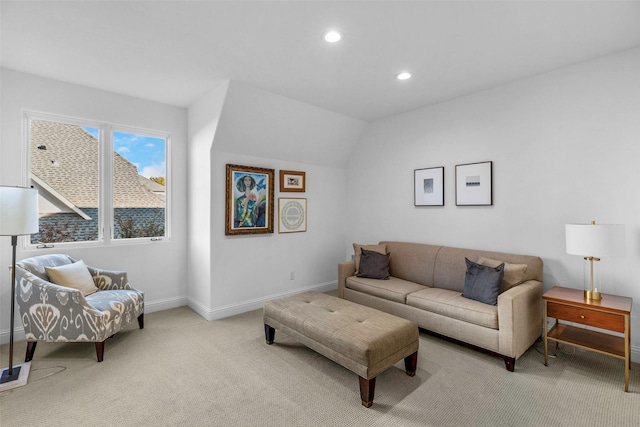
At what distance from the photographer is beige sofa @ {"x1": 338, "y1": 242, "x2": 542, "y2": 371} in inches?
102

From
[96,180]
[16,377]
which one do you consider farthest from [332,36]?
[16,377]

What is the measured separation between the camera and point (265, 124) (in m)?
3.85

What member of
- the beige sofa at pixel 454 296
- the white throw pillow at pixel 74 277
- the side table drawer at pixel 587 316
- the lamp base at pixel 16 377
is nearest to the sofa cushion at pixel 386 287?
the beige sofa at pixel 454 296

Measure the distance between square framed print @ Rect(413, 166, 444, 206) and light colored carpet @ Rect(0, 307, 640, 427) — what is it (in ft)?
5.91

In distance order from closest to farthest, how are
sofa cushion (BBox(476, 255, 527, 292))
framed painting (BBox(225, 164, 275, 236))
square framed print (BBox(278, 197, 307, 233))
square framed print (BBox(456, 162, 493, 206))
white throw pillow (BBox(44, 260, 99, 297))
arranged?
white throw pillow (BBox(44, 260, 99, 297)), sofa cushion (BBox(476, 255, 527, 292)), square framed print (BBox(456, 162, 493, 206)), framed painting (BBox(225, 164, 275, 236)), square framed print (BBox(278, 197, 307, 233))

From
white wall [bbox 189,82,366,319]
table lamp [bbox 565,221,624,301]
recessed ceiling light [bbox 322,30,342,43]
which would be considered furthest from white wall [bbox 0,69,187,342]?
table lamp [bbox 565,221,624,301]

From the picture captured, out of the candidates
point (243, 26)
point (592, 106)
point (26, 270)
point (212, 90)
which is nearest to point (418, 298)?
point (592, 106)

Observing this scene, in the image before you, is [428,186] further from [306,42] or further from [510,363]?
[306,42]

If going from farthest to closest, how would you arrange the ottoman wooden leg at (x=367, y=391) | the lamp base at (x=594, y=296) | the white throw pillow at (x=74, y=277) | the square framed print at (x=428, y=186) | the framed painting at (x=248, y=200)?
the square framed print at (x=428, y=186), the framed painting at (x=248, y=200), the white throw pillow at (x=74, y=277), the lamp base at (x=594, y=296), the ottoman wooden leg at (x=367, y=391)

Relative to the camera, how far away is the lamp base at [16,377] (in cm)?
227

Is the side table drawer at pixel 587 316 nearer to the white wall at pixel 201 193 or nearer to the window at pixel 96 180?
the white wall at pixel 201 193

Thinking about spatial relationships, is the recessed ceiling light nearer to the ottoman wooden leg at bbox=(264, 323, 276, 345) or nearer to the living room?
the living room

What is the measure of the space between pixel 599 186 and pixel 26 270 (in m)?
5.20

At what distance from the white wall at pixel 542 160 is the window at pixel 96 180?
10.9ft
